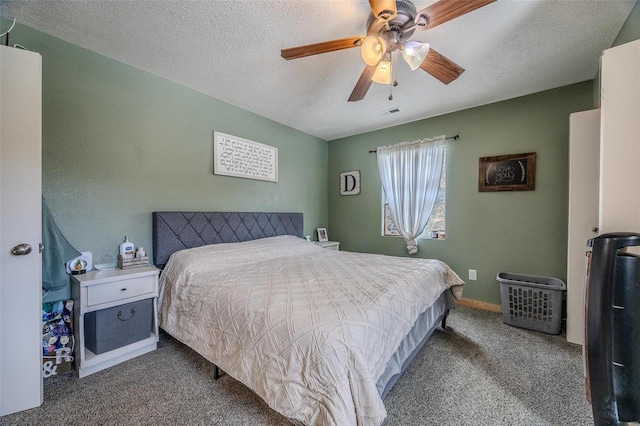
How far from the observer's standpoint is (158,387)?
5.44 feet

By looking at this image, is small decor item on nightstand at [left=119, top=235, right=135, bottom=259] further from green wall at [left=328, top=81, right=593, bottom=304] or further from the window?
the window

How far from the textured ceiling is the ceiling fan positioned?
226 millimetres

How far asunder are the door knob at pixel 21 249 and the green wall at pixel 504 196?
3674 mm

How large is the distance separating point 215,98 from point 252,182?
42.1 inches


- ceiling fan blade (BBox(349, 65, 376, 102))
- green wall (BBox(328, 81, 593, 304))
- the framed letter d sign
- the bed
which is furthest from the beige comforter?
the framed letter d sign

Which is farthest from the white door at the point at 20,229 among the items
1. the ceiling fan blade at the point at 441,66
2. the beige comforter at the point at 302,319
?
the ceiling fan blade at the point at 441,66

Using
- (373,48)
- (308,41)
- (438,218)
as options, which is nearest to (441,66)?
(373,48)

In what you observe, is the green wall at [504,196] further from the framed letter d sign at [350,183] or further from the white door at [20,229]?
the white door at [20,229]

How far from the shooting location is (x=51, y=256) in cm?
178

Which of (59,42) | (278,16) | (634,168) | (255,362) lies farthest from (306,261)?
(59,42)

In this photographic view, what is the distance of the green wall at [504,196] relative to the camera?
2.63 m

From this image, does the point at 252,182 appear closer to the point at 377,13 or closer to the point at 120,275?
the point at 120,275

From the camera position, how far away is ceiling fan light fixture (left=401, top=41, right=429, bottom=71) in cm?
150

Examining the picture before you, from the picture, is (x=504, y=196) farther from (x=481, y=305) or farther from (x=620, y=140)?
(x=620, y=140)
